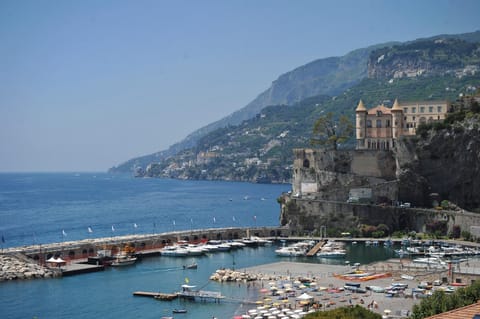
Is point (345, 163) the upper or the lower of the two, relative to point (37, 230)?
upper

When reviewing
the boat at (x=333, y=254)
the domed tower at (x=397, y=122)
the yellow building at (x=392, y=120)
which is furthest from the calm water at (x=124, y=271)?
the domed tower at (x=397, y=122)

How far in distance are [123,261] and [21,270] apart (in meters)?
12.4

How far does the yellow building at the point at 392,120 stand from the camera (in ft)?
337

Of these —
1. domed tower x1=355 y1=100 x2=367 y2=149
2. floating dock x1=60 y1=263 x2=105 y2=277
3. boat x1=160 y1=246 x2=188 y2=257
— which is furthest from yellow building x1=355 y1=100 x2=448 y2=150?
floating dock x1=60 y1=263 x2=105 y2=277

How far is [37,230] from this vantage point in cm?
12125

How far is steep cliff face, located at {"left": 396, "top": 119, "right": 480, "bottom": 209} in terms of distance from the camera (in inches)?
3708

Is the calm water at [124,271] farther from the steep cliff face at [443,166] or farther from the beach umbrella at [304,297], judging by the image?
the steep cliff face at [443,166]

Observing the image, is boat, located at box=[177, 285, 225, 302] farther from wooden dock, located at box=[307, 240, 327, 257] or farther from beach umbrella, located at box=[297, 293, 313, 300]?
wooden dock, located at box=[307, 240, 327, 257]

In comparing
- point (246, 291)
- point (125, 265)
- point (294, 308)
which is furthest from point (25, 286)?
point (294, 308)

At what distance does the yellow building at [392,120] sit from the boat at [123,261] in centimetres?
4245

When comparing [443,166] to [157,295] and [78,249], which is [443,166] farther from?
[157,295]

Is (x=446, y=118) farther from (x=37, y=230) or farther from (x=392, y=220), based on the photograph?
(x=37, y=230)

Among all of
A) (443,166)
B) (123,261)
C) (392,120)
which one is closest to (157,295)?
(123,261)

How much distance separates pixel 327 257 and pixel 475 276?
23.3 metres
